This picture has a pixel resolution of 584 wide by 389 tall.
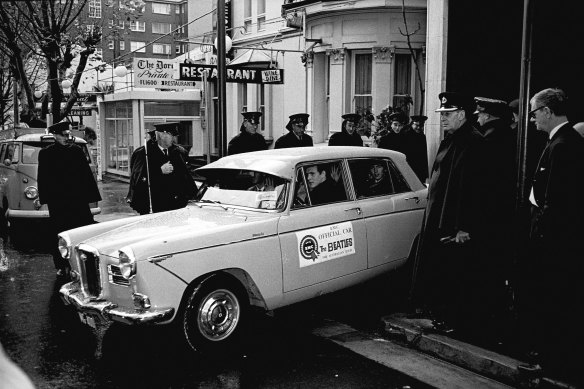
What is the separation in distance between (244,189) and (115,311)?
178cm

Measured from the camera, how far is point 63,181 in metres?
8.30

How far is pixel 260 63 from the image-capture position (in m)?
20.1

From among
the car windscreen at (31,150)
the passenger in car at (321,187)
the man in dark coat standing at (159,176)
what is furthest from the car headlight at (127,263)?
the car windscreen at (31,150)

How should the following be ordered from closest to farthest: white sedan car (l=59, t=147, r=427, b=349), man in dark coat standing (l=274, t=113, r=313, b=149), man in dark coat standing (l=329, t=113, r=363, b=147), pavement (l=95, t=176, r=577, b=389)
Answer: pavement (l=95, t=176, r=577, b=389)
white sedan car (l=59, t=147, r=427, b=349)
man in dark coat standing (l=274, t=113, r=313, b=149)
man in dark coat standing (l=329, t=113, r=363, b=147)

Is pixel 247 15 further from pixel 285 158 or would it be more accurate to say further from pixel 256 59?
pixel 285 158

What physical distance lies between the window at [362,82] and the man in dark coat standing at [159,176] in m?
8.53

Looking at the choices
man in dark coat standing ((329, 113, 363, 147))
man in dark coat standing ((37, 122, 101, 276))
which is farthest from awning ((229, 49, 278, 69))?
man in dark coat standing ((37, 122, 101, 276))

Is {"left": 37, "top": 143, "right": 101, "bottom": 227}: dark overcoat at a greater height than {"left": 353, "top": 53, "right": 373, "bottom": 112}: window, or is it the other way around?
{"left": 353, "top": 53, "right": 373, "bottom": 112}: window

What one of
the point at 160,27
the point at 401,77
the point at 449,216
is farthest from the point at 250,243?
the point at 160,27

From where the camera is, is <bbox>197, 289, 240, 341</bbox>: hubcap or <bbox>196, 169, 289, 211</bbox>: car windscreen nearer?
<bbox>197, 289, 240, 341</bbox>: hubcap

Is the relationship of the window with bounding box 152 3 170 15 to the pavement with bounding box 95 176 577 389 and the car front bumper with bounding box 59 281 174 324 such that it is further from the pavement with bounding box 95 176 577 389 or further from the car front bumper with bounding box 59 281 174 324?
the pavement with bounding box 95 176 577 389

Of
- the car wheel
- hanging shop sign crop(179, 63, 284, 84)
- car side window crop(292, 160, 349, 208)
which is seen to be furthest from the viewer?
hanging shop sign crop(179, 63, 284, 84)

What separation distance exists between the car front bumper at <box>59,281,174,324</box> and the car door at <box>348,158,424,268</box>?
7.88ft

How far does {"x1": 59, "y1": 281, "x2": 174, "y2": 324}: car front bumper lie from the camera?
494cm
